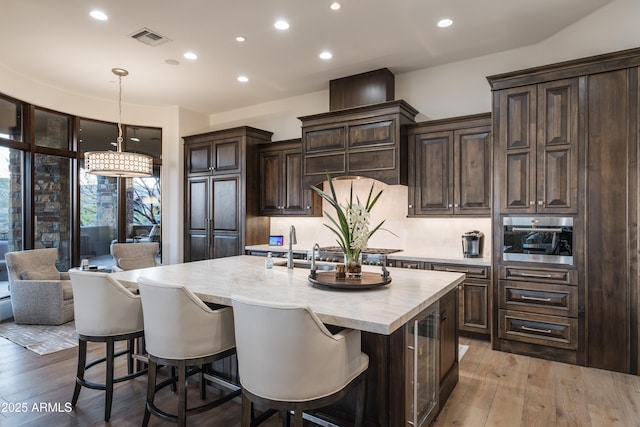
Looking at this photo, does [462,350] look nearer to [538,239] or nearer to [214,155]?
[538,239]

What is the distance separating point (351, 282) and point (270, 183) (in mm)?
3713

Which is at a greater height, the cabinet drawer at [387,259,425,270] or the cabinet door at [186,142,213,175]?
the cabinet door at [186,142,213,175]

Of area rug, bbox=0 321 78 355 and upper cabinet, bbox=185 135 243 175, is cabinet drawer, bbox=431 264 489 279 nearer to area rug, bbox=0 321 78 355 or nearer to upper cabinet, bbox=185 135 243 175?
upper cabinet, bbox=185 135 243 175

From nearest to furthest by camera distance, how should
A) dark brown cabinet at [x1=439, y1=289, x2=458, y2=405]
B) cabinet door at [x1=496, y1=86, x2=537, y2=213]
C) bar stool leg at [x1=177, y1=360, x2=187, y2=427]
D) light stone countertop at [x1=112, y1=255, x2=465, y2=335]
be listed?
1. light stone countertop at [x1=112, y1=255, x2=465, y2=335]
2. bar stool leg at [x1=177, y1=360, x2=187, y2=427]
3. dark brown cabinet at [x1=439, y1=289, x2=458, y2=405]
4. cabinet door at [x1=496, y1=86, x2=537, y2=213]

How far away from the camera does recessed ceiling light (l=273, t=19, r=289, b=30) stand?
356 centimetres

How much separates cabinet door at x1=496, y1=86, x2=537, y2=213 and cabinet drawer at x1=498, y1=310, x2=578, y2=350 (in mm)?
997

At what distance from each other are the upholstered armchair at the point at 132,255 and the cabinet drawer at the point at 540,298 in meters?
4.85

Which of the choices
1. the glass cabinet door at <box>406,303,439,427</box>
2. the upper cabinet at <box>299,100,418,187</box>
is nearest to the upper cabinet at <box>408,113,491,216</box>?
the upper cabinet at <box>299,100,418,187</box>

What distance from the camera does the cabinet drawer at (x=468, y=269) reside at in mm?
3825

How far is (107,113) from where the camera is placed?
5980 millimetres

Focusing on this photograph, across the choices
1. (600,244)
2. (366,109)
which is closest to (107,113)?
(366,109)

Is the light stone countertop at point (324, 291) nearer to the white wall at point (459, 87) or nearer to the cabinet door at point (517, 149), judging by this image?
the cabinet door at point (517, 149)

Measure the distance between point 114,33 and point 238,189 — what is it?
8.24 ft

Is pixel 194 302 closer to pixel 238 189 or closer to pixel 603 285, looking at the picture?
pixel 603 285
